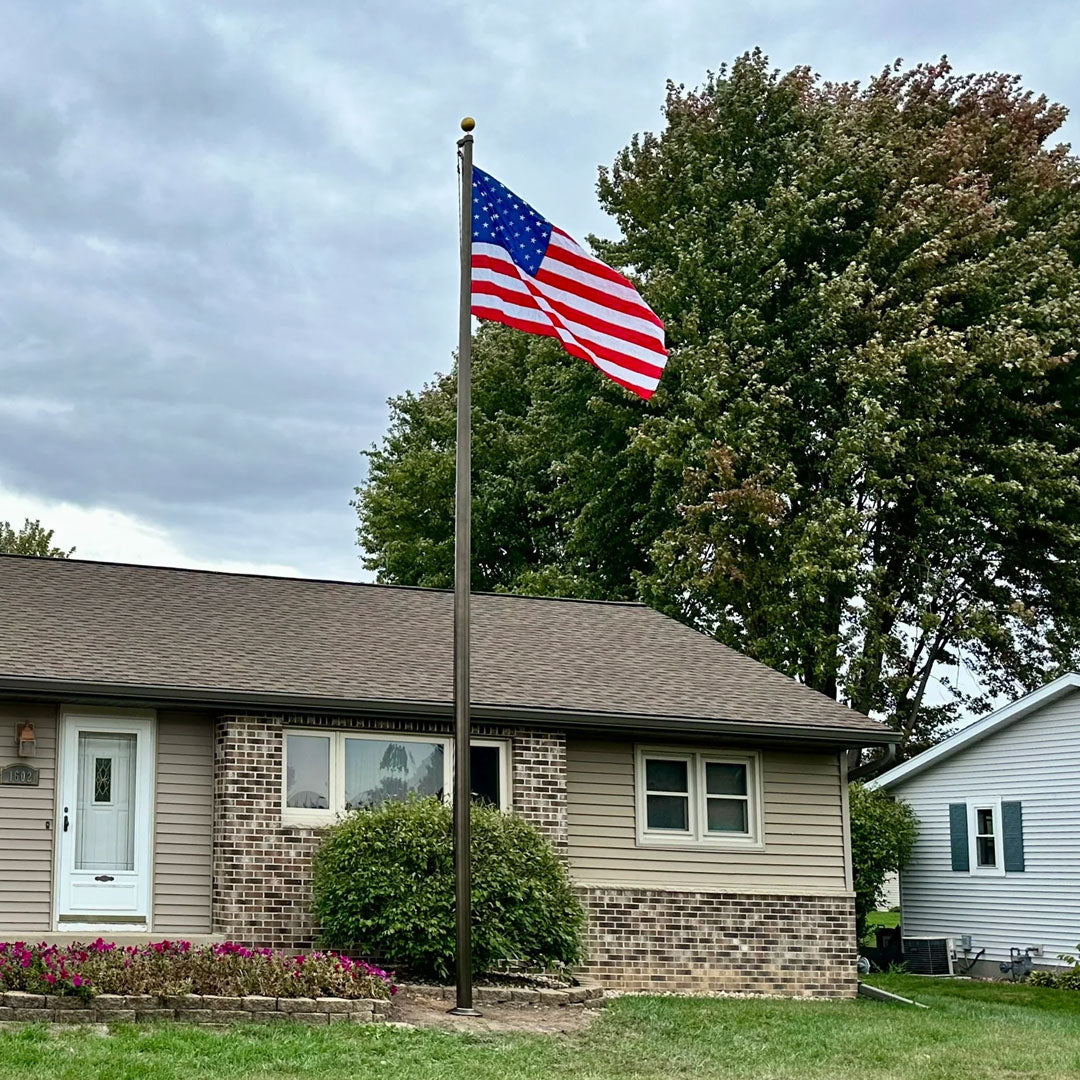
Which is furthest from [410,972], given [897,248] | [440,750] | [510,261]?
[897,248]

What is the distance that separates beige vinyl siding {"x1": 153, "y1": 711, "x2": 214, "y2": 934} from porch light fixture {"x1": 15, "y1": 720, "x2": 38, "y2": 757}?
3.81 feet

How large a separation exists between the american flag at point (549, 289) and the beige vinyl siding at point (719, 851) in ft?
16.4

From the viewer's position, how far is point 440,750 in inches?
625

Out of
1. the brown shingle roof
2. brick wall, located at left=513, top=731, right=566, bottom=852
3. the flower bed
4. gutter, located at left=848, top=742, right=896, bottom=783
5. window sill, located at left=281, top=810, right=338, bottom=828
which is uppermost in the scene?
the brown shingle roof

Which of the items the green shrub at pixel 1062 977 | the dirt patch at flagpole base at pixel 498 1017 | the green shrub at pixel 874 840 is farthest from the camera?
the green shrub at pixel 874 840

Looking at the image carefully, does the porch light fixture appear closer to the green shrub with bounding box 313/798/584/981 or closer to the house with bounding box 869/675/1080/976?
the green shrub with bounding box 313/798/584/981

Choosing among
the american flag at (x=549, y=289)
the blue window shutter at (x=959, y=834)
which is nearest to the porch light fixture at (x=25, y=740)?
the american flag at (x=549, y=289)

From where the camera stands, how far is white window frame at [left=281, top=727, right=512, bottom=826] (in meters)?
15.1

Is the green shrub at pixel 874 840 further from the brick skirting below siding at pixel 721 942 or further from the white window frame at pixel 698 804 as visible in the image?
the white window frame at pixel 698 804

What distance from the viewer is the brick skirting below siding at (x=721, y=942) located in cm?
1598

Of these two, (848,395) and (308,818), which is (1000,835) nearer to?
(848,395)

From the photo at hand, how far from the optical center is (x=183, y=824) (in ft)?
49.1

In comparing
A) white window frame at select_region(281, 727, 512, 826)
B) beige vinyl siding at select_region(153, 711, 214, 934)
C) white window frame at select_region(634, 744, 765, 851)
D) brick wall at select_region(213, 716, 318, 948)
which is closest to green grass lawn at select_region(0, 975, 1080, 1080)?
white window frame at select_region(634, 744, 765, 851)

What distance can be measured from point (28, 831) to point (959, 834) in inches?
637
